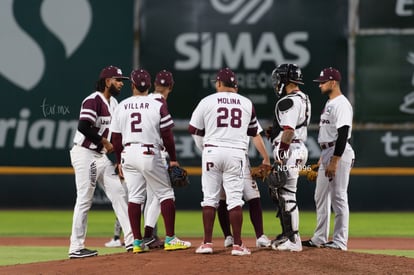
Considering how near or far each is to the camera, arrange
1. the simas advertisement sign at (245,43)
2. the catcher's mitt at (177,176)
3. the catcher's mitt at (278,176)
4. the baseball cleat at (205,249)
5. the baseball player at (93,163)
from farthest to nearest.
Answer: the simas advertisement sign at (245,43) < the baseball player at (93,163) < the catcher's mitt at (177,176) < the catcher's mitt at (278,176) < the baseball cleat at (205,249)

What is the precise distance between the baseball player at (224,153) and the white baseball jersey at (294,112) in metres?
0.36

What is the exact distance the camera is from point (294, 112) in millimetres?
9594

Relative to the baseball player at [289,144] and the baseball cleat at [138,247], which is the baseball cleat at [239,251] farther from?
the baseball cleat at [138,247]

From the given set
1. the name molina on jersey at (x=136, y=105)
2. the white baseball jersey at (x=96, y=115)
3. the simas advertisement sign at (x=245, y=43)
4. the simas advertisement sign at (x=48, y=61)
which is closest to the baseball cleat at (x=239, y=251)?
the name molina on jersey at (x=136, y=105)

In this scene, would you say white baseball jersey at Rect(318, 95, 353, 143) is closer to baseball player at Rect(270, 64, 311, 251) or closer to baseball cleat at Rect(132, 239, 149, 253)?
baseball player at Rect(270, 64, 311, 251)

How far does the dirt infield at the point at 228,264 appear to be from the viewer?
8.49 m

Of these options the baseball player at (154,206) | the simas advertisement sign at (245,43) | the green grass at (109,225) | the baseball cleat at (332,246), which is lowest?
the green grass at (109,225)

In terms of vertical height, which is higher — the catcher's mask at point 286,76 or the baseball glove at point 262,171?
the catcher's mask at point 286,76

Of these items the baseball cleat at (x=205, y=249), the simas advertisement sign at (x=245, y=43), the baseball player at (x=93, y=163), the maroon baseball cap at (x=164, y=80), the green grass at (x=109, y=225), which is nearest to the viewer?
the baseball cleat at (x=205, y=249)

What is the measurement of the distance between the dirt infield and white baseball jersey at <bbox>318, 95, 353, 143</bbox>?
4.60ft

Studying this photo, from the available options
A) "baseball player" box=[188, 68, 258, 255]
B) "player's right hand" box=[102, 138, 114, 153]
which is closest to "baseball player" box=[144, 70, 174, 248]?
"player's right hand" box=[102, 138, 114, 153]

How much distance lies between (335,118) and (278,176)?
3.95ft

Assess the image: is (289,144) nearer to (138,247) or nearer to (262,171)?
(262,171)

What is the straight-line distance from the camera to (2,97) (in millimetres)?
17641
